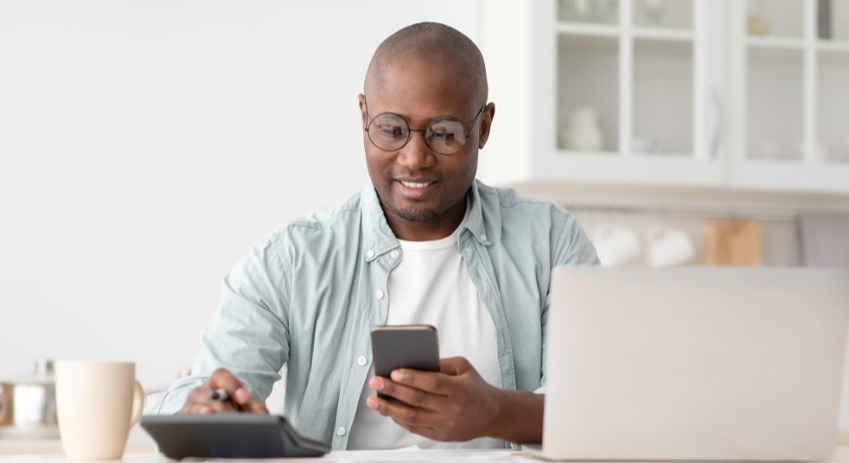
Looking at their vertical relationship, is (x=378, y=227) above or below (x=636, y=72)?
below

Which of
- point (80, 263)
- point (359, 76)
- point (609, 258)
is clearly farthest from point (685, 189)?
point (80, 263)

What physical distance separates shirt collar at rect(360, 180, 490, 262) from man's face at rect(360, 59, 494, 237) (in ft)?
0.12

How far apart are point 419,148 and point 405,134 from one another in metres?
0.03

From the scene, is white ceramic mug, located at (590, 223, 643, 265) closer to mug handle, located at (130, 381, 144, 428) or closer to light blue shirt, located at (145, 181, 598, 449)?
light blue shirt, located at (145, 181, 598, 449)

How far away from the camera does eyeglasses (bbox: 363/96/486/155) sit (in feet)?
6.00

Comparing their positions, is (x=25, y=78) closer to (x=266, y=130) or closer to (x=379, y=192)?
(x=266, y=130)

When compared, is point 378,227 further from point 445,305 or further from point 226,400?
point 226,400

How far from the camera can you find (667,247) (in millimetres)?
3240

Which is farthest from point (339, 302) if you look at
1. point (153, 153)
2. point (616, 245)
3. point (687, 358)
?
point (616, 245)

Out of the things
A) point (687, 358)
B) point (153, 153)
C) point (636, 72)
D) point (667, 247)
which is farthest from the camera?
point (667, 247)

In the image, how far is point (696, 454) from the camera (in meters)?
1.24

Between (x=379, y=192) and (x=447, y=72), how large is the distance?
0.72 ft

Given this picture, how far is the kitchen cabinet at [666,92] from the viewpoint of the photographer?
2.96 metres

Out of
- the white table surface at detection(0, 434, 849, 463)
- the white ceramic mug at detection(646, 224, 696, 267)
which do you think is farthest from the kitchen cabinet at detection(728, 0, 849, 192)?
the white table surface at detection(0, 434, 849, 463)
